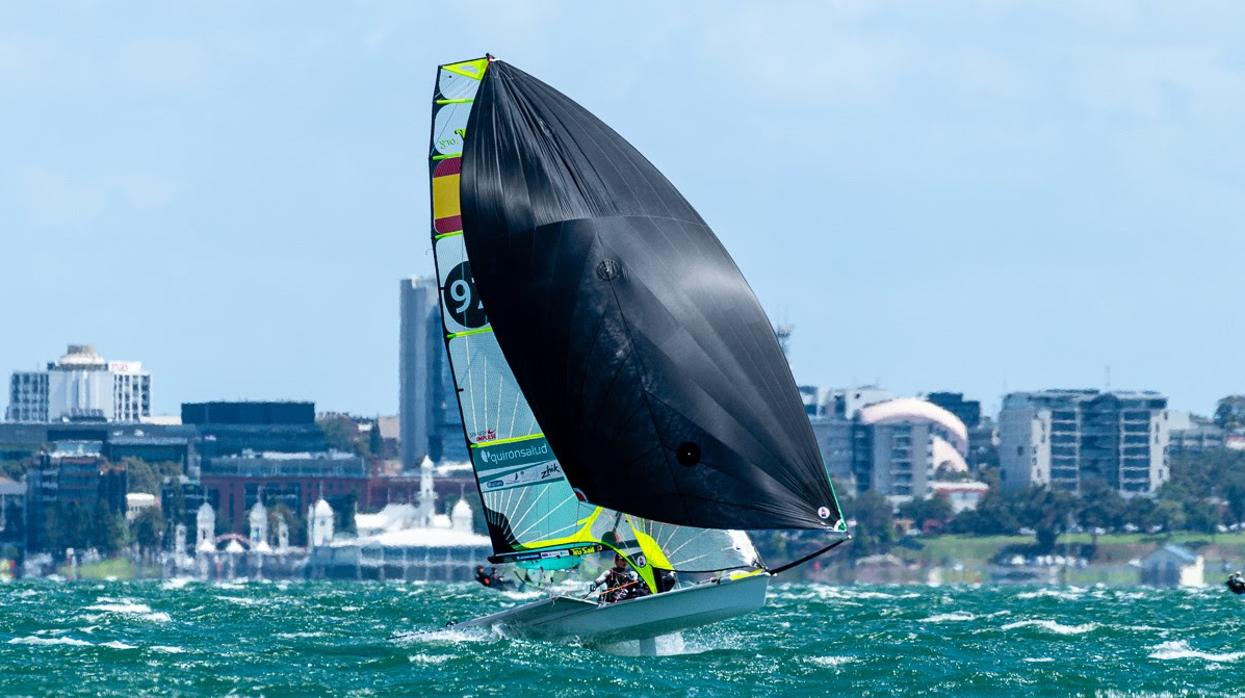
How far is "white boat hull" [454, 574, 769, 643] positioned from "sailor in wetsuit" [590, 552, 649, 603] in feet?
0.94

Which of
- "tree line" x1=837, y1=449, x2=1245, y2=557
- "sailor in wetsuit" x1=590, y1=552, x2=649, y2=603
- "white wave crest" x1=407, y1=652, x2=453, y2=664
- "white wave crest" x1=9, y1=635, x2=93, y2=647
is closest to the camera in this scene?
"white wave crest" x1=407, y1=652, x2=453, y2=664

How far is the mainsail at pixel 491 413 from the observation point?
3712 centimetres

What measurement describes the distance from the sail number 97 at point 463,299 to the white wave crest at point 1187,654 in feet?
38.1

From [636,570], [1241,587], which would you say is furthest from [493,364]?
[1241,587]

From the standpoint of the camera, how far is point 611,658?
35.1m

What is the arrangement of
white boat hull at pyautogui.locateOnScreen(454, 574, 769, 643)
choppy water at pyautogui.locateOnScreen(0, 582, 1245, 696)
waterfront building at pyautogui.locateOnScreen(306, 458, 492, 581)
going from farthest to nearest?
1. waterfront building at pyautogui.locateOnScreen(306, 458, 492, 581)
2. white boat hull at pyautogui.locateOnScreen(454, 574, 769, 643)
3. choppy water at pyautogui.locateOnScreen(0, 582, 1245, 696)

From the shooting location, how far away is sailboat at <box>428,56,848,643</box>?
33.8m

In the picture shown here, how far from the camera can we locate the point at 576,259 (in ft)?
112

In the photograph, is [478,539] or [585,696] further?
[478,539]

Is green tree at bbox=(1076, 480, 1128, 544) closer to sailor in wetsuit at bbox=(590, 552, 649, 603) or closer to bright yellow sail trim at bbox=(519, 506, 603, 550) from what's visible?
bright yellow sail trim at bbox=(519, 506, 603, 550)

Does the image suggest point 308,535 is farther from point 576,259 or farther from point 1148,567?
point 576,259

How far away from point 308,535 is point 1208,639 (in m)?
158

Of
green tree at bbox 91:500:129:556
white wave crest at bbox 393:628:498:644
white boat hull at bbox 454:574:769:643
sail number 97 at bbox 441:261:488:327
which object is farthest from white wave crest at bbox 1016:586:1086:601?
green tree at bbox 91:500:129:556

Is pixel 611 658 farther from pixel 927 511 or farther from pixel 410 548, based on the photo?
pixel 927 511
